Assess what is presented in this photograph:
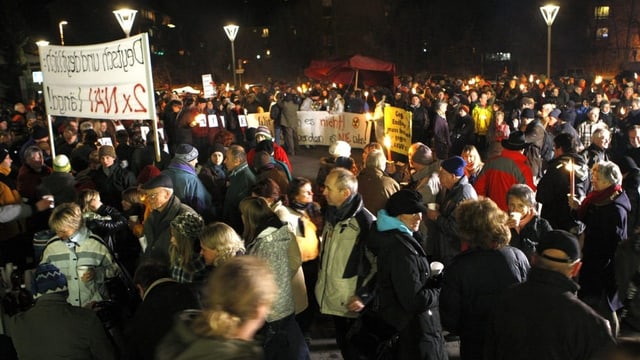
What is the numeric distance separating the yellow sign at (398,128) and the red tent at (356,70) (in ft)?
36.8

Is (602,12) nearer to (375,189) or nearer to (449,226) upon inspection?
(375,189)

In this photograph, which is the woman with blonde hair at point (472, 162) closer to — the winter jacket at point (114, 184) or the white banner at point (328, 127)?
the winter jacket at point (114, 184)

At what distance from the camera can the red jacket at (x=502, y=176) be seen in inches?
279

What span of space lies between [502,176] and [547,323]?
419cm

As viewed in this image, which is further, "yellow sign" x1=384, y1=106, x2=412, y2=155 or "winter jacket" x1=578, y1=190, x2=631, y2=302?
"yellow sign" x1=384, y1=106, x2=412, y2=155

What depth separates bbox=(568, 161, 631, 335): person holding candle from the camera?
5.70 metres

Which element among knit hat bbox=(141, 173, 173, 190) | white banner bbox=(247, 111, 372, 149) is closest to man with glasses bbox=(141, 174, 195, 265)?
knit hat bbox=(141, 173, 173, 190)

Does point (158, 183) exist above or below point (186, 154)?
below

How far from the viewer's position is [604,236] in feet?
18.8

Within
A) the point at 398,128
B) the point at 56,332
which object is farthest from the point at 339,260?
the point at 398,128

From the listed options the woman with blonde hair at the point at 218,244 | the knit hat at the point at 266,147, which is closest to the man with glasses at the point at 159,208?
the woman with blonde hair at the point at 218,244

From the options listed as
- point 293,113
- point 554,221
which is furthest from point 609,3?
point 554,221

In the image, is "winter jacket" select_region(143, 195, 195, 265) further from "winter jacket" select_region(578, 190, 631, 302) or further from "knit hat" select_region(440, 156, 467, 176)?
"winter jacket" select_region(578, 190, 631, 302)

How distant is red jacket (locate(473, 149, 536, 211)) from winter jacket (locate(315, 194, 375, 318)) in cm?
279
